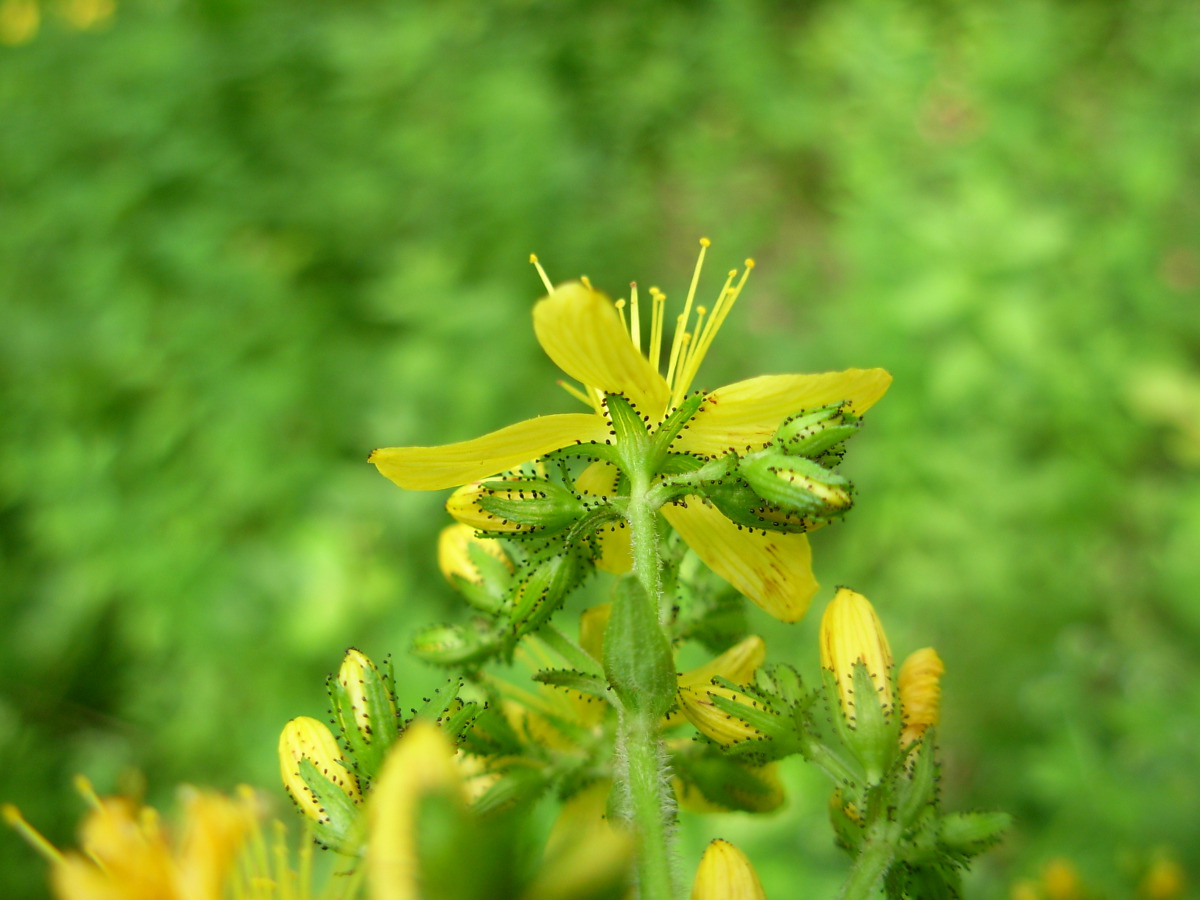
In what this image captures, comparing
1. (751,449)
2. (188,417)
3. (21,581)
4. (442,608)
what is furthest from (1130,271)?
(21,581)

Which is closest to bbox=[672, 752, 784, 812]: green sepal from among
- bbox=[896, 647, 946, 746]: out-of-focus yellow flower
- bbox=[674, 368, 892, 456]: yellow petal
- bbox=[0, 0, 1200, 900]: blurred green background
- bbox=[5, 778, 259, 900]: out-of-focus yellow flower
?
bbox=[896, 647, 946, 746]: out-of-focus yellow flower

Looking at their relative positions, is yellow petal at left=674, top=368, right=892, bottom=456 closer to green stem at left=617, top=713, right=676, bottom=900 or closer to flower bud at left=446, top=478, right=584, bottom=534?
flower bud at left=446, top=478, right=584, bottom=534

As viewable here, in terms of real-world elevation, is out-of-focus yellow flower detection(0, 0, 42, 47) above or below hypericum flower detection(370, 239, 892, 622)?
above

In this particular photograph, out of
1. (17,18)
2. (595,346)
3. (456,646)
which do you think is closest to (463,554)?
(456,646)

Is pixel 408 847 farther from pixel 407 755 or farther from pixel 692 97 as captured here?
pixel 692 97

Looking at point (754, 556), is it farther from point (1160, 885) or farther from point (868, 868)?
point (1160, 885)

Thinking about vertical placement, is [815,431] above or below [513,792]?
above
